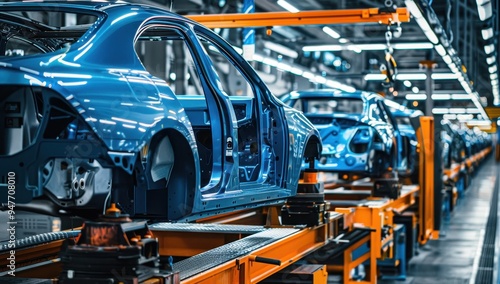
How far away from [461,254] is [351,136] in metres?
3.80

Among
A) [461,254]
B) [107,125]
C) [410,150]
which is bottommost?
[461,254]

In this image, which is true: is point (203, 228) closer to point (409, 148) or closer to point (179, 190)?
point (179, 190)

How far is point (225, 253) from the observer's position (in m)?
4.71

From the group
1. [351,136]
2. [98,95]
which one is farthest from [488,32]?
[98,95]

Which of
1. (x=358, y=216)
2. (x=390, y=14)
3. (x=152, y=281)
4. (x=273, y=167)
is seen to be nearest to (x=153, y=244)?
(x=152, y=281)

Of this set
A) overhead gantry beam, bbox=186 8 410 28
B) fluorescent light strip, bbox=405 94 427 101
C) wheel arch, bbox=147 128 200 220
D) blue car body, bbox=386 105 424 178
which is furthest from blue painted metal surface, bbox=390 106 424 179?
fluorescent light strip, bbox=405 94 427 101

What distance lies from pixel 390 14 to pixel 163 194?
5.61 meters

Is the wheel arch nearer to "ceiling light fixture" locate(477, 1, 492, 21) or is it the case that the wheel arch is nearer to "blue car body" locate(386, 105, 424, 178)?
"ceiling light fixture" locate(477, 1, 492, 21)

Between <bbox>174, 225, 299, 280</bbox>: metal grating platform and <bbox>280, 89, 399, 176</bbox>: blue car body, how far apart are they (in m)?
3.70

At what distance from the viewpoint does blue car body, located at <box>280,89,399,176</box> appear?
942 centimetres

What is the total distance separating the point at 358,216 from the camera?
801 centimetres

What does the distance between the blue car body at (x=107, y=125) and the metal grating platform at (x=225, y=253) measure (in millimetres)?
262

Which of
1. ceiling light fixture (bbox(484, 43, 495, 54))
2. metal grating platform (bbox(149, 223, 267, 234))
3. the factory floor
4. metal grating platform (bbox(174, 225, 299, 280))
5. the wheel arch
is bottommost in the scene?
the factory floor

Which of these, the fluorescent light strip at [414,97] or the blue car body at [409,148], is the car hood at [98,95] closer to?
the blue car body at [409,148]
